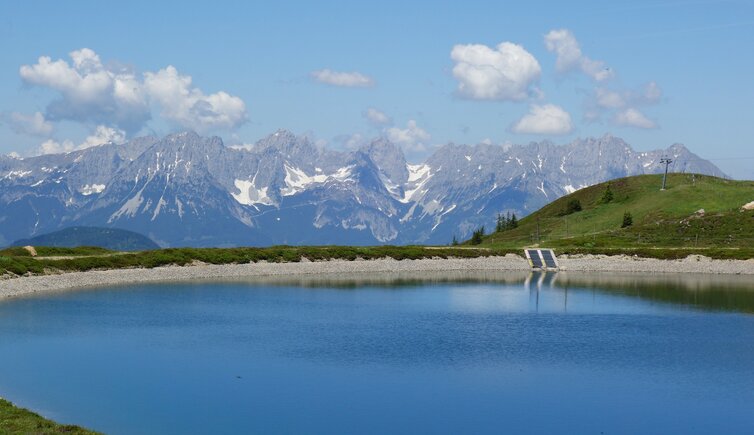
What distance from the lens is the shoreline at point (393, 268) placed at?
131 meters

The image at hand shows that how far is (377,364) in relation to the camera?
218 ft

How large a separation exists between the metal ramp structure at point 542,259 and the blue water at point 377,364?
55508 millimetres

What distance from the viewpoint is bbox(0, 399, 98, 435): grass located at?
40625 millimetres

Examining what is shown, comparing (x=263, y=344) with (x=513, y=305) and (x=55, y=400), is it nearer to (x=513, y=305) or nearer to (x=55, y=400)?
(x=55, y=400)

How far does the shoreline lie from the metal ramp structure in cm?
127

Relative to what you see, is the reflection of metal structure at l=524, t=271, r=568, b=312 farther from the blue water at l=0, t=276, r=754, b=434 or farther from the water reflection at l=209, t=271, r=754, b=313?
the blue water at l=0, t=276, r=754, b=434

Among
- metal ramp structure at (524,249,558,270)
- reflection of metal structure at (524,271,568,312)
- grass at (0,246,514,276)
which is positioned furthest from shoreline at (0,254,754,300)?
reflection of metal structure at (524,271,568,312)

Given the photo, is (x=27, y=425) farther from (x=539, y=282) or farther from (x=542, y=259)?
(x=542, y=259)

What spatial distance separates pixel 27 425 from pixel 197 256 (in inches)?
4305

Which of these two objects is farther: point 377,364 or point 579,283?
point 579,283

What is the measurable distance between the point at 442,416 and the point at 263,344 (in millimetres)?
28266

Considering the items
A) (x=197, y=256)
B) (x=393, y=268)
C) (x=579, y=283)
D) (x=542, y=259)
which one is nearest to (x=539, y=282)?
(x=579, y=283)

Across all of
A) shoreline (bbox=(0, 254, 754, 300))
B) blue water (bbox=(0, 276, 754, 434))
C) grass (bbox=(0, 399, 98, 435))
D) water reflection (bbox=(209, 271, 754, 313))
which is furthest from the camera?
shoreline (bbox=(0, 254, 754, 300))

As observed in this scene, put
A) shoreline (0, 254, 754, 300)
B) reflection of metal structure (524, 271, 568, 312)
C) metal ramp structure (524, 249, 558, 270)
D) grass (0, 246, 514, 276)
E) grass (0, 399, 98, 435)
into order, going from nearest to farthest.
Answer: grass (0, 399, 98, 435)
reflection of metal structure (524, 271, 568, 312)
grass (0, 246, 514, 276)
shoreline (0, 254, 754, 300)
metal ramp structure (524, 249, 558, 270)
